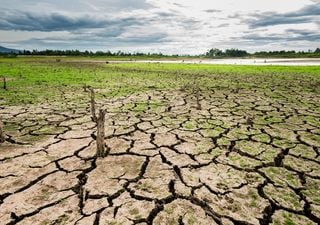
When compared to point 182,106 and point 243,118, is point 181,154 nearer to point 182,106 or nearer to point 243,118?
point 243,118

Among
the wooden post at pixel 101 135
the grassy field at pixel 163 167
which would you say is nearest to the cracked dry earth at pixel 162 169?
the grassy field at pixel 163 167

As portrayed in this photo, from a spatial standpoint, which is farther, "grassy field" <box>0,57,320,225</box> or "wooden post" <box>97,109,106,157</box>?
"wooden post" <box>97,109,106,157</box>

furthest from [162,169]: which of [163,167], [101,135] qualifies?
[101,135]

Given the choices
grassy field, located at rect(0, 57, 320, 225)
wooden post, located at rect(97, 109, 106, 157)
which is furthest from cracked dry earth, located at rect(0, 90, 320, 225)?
wooden post, located at rect(97, 109, 106, 157)

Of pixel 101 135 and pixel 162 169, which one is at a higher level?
pixel 101 135

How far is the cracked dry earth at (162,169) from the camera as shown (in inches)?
90.4

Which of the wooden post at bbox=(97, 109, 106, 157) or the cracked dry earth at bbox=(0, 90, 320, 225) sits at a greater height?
the wooden post at bbox=(97, 109, 106, 157)

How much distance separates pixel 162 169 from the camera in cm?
311

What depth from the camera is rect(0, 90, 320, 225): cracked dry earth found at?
2.30 metres

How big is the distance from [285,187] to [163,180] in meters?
1.23

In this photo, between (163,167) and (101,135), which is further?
(101,135)

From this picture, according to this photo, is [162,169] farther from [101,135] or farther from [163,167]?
[101,135]

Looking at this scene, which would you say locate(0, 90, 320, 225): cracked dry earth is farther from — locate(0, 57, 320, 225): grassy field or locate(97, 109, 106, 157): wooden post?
locate(97, 109, 106, 157): wooden post

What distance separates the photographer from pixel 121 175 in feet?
9.70
